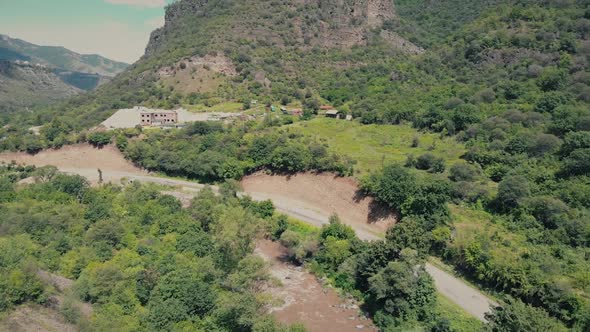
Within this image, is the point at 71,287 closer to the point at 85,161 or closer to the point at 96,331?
the point at 96,331

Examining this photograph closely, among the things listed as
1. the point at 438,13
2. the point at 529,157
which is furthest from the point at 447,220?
the point at 438,13

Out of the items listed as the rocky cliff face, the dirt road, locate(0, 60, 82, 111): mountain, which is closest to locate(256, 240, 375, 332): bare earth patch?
the dirt road

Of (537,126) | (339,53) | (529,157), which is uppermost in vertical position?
(339,53)

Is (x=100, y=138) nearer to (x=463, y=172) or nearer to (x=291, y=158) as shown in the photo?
(x=291, y=158)

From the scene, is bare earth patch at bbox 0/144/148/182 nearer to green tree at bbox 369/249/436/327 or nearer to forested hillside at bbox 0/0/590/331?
forested hillside at bbox 0/0/590/331

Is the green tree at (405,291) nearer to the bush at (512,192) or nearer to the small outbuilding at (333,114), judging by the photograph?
the bush at (512,192)

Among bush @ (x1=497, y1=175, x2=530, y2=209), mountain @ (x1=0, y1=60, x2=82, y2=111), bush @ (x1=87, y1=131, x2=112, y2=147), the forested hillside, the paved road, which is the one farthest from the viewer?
mountain @ (x1=0, y1=60, x2=82, y2=111)
